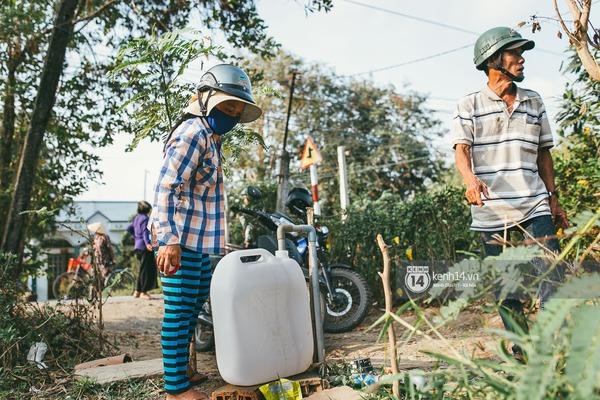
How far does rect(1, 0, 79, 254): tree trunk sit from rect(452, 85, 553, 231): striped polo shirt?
5169 millimetres

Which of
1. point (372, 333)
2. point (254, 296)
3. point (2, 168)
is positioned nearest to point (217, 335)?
point (254, 296)

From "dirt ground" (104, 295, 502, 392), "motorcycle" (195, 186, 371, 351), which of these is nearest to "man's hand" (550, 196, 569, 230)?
"dirt ground" (104, 295, 502, 392)

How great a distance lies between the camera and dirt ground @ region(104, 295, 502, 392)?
152cm

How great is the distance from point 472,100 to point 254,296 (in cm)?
163

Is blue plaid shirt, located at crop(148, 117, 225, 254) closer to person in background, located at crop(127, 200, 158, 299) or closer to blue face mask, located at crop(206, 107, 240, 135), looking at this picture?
blue face mask, located at crop(206, 107, 240, 135)

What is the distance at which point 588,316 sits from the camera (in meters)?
0.92

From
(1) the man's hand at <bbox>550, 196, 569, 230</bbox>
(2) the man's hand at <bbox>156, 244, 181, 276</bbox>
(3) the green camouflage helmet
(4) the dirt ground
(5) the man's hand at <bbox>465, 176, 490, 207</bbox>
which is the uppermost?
(3) the green camouflage helmet

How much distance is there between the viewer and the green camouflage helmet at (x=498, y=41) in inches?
113

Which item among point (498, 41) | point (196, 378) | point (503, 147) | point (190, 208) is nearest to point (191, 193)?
point (190, 208)

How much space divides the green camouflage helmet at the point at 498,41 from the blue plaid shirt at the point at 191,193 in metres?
1.53

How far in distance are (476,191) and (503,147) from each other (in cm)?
42

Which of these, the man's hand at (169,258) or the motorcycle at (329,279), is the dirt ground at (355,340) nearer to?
the motorcycle at (329,279)

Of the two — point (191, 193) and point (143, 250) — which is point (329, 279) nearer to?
point (191, 193)

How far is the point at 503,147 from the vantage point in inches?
117
